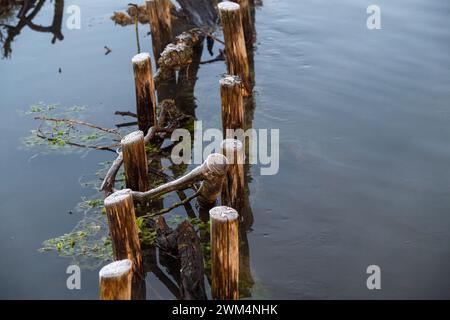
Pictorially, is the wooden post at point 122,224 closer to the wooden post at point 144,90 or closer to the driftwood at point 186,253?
the driftwood at point 186,253

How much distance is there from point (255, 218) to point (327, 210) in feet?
3.67

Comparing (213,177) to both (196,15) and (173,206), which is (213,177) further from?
(196,15)

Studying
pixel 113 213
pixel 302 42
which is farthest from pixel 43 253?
pixel 302 42

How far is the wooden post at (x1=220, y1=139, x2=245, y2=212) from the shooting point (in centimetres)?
784

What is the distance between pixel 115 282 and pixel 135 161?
318 cm

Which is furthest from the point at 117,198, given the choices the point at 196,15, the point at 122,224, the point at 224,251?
the point at 196,15

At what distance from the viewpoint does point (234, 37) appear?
11.1 metres

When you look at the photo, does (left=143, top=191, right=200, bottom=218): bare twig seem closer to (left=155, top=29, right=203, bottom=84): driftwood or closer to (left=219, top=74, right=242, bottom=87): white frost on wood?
(left=219, top=74, right=242, bottom=87): white frost on wood

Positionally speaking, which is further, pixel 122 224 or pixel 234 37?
pixel 234 37

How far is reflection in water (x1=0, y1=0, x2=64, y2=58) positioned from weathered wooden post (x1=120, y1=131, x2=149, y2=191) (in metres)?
8.97

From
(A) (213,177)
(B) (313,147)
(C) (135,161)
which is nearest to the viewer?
(A) (213,177)

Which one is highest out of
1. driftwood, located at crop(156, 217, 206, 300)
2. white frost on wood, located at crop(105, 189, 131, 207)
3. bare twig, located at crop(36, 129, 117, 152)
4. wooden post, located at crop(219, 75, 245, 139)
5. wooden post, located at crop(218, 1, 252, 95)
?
wooden post, located at crop(218, 1, 252, 95)

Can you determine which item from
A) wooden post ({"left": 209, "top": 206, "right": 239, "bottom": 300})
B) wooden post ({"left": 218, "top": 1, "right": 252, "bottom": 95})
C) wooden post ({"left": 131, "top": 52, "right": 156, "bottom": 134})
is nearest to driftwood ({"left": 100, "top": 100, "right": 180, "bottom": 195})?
wooden post ({"left": 131, "top": 52, "right": 156, "bottom": 134})

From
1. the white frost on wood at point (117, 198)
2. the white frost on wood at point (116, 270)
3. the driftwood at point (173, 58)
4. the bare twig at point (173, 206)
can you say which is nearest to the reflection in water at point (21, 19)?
the driftwood at point (173, 58)
